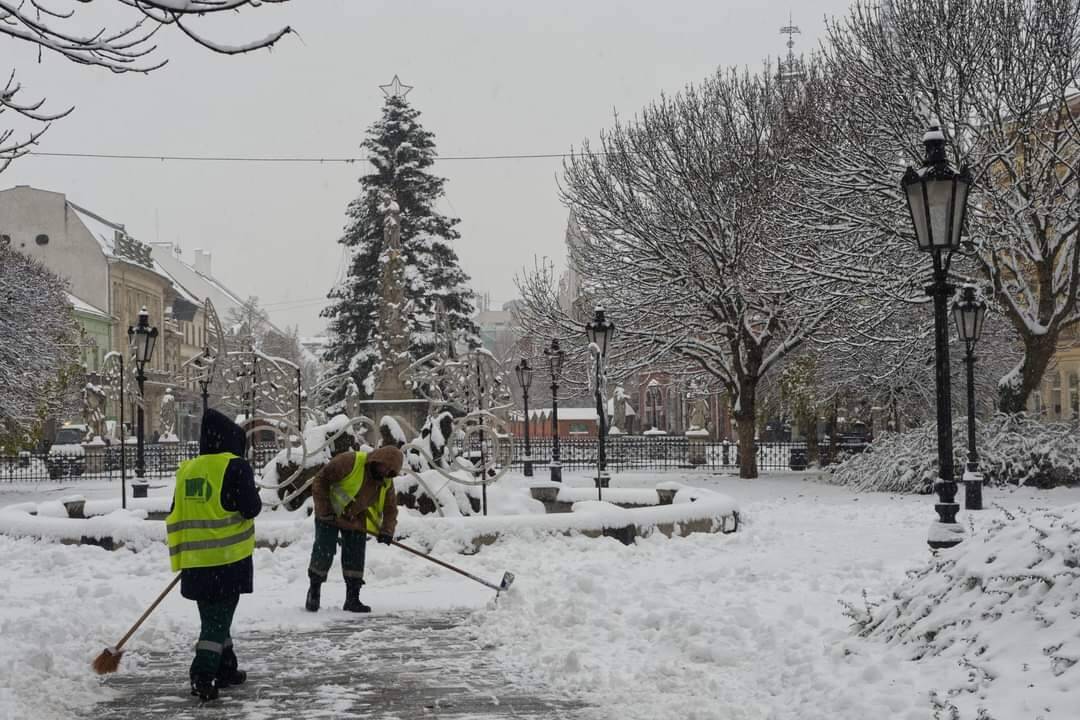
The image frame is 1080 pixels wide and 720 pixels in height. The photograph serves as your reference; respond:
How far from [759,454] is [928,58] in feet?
61.5

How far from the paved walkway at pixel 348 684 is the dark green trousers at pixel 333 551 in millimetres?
893

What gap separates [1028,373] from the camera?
2631 cm

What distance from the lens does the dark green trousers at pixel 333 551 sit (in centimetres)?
1012

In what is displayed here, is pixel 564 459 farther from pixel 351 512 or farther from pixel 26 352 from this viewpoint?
pixel 351 512

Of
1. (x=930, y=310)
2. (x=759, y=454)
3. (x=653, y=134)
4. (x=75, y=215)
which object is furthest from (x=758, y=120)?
(x=75, y=215)

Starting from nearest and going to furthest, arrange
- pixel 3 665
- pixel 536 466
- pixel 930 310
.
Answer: pixel 3 665 < pixel 930 310 < pixel 536 466

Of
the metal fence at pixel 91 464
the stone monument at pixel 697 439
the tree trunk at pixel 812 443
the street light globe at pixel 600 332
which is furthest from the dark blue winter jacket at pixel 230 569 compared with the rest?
the stone monument at pixel 697 439

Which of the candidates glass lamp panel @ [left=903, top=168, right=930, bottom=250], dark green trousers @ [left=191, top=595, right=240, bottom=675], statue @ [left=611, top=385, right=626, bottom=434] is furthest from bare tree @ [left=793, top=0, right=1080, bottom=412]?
statue @ [left=611, top=385, right=626, bottom=434]

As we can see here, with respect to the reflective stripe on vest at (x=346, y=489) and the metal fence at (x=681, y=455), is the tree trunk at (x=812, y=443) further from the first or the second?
the reflective stripe on vest at (x=346, y=489)

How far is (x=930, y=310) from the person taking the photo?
29.2 meters

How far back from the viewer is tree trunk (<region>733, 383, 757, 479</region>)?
105 ft

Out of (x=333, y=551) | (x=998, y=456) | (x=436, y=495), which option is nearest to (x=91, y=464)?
(x=436, y=495)

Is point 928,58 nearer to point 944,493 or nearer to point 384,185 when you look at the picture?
point 944,493

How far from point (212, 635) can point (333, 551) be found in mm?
3004
